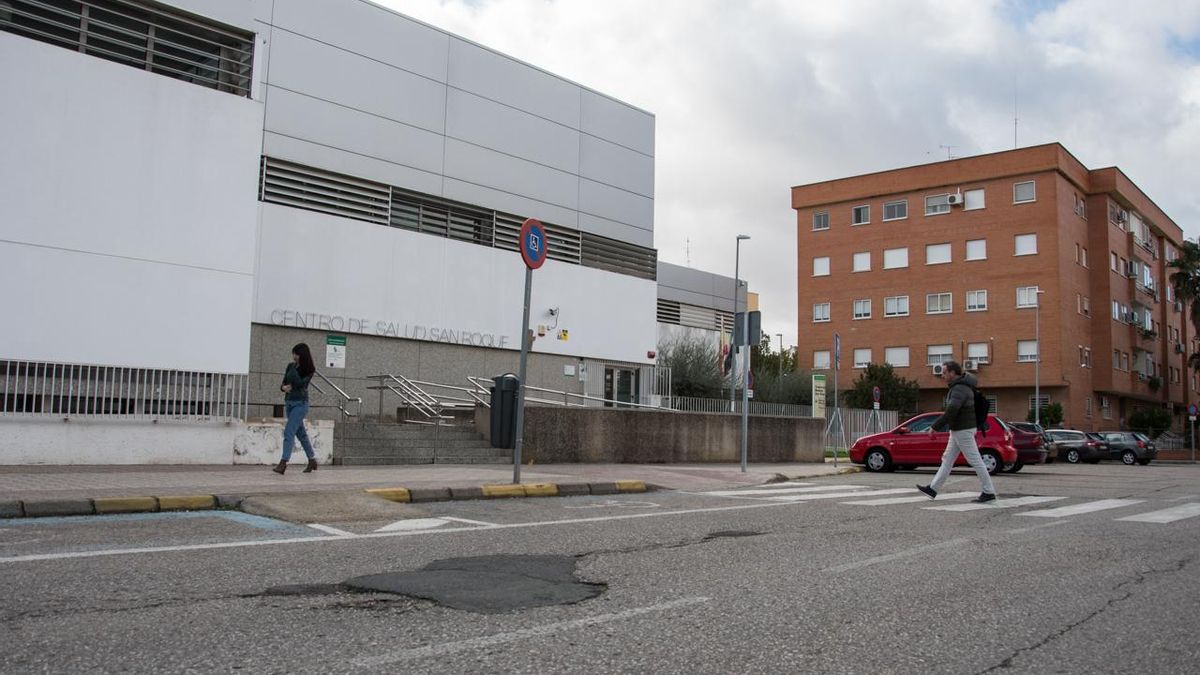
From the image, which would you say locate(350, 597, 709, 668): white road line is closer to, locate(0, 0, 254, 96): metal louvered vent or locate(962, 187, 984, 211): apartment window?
locate(0, 0, 254, 96): metal louvered vent

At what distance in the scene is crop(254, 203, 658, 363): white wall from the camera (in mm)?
20422

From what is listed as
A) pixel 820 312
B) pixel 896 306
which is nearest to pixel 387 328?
pixel 896 306

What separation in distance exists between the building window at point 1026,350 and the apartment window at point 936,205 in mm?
8900

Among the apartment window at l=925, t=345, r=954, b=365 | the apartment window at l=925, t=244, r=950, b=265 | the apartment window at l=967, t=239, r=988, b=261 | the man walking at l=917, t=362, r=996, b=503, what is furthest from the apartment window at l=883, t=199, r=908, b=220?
the man walking at l=917, t=362, r=996, b=503

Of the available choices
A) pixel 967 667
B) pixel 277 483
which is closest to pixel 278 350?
pixel 277 483

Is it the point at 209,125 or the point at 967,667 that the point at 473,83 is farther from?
the point at 967,667

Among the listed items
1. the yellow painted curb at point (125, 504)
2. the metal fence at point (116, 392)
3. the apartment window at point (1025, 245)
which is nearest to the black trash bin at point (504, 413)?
the metal fence at point (116, 392)

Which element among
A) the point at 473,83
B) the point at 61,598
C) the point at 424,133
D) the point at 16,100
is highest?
the point at 473,83

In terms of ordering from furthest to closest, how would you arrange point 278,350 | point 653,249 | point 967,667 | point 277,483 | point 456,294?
point 653,249, point 456,294, point 278,350, point 277,483, point 967,667

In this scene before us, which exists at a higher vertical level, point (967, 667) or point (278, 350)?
point (278, 350)

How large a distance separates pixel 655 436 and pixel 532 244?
8775 millimetres

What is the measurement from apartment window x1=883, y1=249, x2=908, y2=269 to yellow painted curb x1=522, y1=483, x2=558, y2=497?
4831cm

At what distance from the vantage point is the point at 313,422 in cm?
1508

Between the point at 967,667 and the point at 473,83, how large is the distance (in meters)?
23.1
